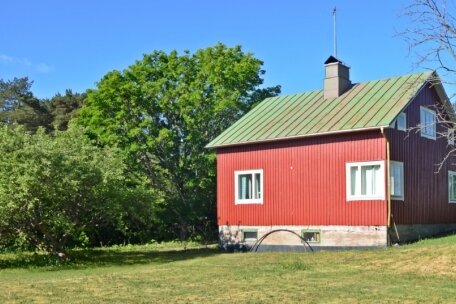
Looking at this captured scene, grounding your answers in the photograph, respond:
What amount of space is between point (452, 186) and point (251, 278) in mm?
16038

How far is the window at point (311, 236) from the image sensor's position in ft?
79.6

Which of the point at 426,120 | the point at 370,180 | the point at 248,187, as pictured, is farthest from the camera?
the point at 248,187

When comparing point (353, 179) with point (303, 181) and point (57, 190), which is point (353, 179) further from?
point (57, 190)

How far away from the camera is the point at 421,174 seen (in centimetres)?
2541

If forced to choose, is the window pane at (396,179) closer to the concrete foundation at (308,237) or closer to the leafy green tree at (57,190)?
the concrete foundation at (308,237)

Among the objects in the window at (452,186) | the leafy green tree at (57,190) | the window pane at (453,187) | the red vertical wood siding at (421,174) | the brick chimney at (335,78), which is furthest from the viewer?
the window pane at (453,187)

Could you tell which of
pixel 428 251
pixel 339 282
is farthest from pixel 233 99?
pixel 339 282

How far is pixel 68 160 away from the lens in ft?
71.2

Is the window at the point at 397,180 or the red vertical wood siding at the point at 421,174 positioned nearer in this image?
the window at the point at 397,180

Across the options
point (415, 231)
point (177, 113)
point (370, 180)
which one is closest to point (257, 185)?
point (370, 180)

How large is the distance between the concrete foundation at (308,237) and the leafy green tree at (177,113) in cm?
867

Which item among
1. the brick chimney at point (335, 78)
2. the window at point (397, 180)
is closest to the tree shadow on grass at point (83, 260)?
the window at point (397, 180)

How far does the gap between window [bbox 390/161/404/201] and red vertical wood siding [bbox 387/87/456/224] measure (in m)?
0.23

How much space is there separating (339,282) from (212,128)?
22.0 metres
